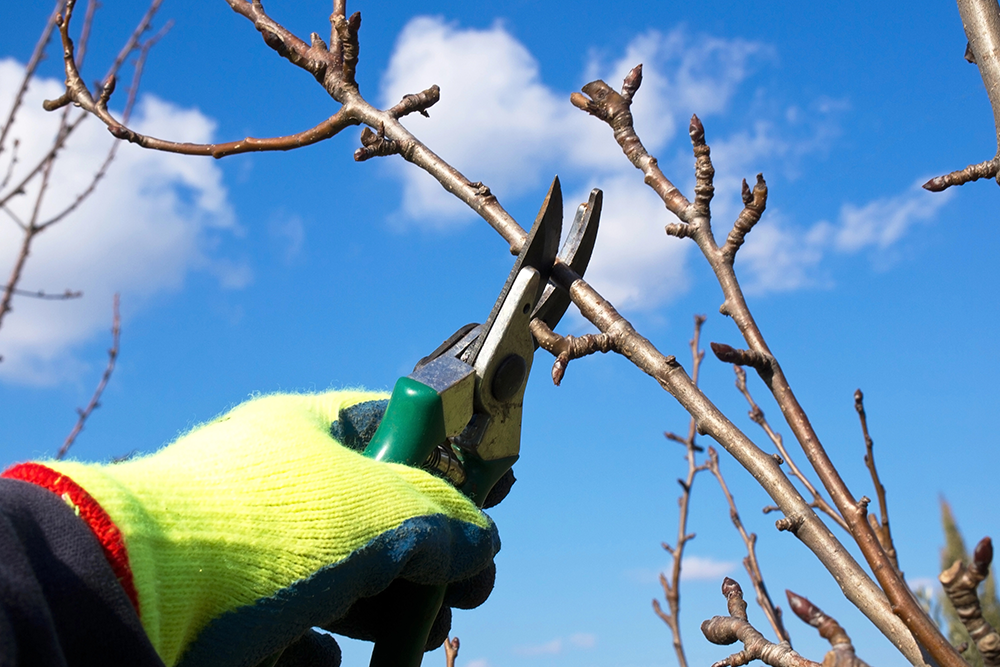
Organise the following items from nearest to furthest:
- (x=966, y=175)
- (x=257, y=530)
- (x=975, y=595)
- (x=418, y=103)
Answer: (x=975, y=595), (x=257, y=530), (x=966, y=175), (x=418, y=103)

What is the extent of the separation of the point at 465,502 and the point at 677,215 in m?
0.65

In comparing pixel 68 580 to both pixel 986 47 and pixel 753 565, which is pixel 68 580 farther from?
pixel 753 565

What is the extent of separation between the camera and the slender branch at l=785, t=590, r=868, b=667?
601 millimetres

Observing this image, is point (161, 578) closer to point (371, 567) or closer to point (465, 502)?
point (371, 567)

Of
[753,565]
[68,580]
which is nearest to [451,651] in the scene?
[753,565]

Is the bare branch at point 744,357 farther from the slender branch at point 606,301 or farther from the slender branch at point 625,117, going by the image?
the slender branch at point 625,117

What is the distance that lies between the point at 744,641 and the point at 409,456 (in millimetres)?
546

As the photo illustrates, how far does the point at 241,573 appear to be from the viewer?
1.00 meters

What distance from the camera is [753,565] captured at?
242 centimetres

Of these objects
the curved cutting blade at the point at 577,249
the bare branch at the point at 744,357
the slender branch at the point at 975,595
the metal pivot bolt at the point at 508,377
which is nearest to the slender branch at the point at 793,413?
the bare branch at the point at 744,357

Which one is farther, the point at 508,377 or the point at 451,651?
the point at 451,651

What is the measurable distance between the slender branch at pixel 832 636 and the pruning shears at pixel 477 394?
30.0 inches

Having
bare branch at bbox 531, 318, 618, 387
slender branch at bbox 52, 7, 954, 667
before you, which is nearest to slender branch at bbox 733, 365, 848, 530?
slender branch at bbox 52, 7, 954, 667

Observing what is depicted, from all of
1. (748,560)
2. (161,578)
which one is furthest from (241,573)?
(748,560)
